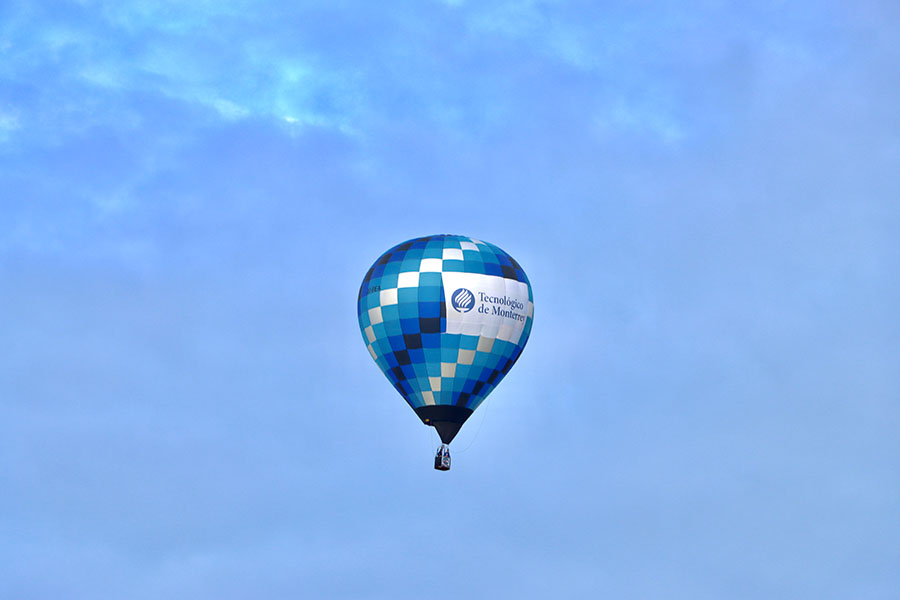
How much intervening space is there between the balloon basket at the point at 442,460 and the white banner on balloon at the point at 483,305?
4.72 metres

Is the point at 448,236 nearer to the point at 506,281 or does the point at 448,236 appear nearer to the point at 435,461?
the point at 506,281

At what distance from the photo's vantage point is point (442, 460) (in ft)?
244

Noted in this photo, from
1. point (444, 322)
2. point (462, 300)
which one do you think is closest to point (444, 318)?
point (444, 322)

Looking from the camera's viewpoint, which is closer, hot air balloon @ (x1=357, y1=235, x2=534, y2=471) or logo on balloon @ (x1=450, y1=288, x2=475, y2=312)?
logo on balloon @ (x1=450, y1=288, x2=475, y2=312)

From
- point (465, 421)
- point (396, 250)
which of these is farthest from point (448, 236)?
point (465, 421)

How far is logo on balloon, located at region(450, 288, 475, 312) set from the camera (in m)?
74.0

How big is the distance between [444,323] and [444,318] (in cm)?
19

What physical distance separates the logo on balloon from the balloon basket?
5.55m

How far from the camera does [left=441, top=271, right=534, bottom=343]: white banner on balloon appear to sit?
243ft

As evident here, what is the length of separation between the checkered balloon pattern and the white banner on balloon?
0.13 feet

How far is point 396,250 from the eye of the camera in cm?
7612

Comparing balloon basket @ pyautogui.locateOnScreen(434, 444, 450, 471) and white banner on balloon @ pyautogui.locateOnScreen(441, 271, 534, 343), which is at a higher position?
white banner on balloon @ pyautogui.locateOnScreen(441, 271, 534, 343)

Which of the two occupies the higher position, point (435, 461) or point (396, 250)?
point (396, 250)

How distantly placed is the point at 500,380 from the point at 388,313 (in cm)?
540
